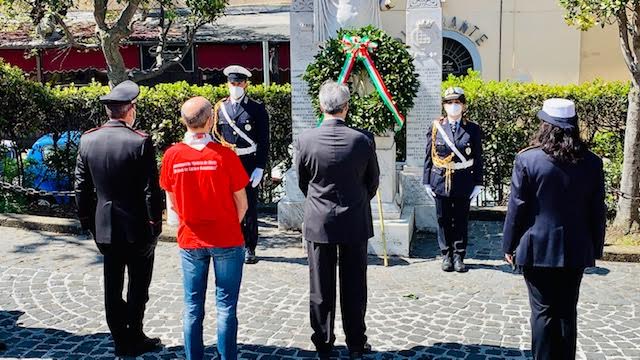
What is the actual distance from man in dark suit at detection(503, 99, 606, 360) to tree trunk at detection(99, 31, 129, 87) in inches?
297

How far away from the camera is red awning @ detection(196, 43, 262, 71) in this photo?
20.0m

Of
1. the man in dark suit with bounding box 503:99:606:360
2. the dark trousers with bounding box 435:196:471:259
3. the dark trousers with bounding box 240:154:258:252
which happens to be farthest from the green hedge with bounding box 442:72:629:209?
the man in dark suit with bounding box 503:99:606:360

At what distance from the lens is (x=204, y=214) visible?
476 cm

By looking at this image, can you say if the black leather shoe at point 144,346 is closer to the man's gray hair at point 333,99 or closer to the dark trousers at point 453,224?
the man's gray hair at point 333,99

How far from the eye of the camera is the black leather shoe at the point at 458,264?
24.5 feet

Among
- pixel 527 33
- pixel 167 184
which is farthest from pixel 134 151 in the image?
pixel 527 33

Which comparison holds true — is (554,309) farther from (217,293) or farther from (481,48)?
(481,48)

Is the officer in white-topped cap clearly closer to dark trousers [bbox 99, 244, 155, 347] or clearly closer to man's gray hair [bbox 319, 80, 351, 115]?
dark trousers [bbox 99, 244, 155, 347]

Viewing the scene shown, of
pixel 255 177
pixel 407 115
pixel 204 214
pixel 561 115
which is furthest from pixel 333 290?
pixel 407 115

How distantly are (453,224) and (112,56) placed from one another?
5758 mm

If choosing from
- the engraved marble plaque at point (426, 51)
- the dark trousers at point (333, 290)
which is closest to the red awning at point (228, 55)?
the engraved marble plaque at point (426, 51)

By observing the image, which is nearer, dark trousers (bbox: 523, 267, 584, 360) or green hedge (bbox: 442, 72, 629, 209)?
dark trousers (bbox: 523, 267, 584, 360)

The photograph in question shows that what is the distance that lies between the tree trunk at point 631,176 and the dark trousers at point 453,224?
211 centimetres

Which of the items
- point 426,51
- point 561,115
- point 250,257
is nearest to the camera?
point 561,115
